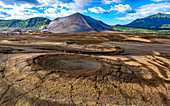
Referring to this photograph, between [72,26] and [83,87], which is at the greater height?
[72,26]

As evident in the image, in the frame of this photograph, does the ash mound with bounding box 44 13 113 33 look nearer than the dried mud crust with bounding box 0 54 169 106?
No

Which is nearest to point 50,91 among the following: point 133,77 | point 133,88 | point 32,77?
point 32,77

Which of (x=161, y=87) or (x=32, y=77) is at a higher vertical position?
(x=32, y=77)

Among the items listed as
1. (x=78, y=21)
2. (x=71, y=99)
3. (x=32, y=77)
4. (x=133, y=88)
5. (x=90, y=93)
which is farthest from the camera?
(x=78, y=21)

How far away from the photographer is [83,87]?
6727 millimetres

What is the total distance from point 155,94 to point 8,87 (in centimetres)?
→ 878

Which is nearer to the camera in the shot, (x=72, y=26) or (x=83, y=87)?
(x=83, y=87)

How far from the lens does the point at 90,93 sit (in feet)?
20.6

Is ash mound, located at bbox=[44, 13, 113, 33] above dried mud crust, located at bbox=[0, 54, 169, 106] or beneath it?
above

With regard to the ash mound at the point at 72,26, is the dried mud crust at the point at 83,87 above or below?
below

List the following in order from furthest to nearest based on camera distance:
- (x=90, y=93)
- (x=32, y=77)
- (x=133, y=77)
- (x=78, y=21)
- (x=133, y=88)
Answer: (x=78, y=21) < (x=133, y=77) < (x=32, y=77) < (x=133, y=88) < (x=90, y=93)

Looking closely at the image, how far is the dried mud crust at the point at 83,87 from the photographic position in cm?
578

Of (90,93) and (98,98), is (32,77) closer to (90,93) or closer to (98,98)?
(90,93)

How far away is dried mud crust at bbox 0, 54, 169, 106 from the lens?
19.0ft
